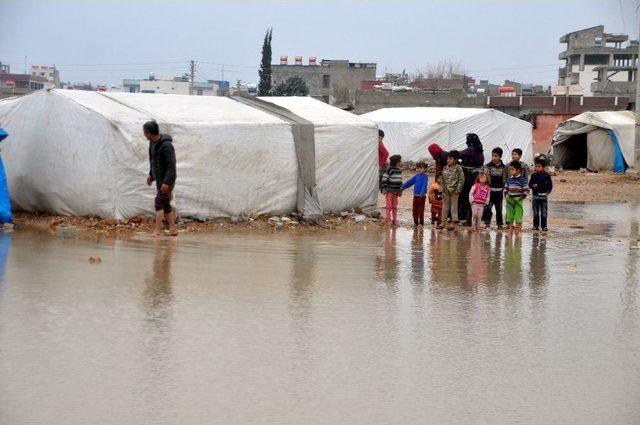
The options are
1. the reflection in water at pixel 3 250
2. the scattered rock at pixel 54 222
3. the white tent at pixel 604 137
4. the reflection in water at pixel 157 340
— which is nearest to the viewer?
the reflection in water at pixel 157 340

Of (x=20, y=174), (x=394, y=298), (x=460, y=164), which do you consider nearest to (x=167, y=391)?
(x=394, y=298)

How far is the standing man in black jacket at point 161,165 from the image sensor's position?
1193cm

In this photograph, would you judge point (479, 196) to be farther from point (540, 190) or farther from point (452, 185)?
point (540, 190)

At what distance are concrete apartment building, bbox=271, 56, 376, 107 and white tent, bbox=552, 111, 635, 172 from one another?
46910mm

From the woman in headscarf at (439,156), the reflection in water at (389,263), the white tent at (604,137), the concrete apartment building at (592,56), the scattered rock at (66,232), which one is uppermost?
the concrete apartment building at (592,56)

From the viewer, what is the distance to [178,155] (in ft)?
43.7

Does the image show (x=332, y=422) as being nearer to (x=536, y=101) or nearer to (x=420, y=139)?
(x=420, y=139)

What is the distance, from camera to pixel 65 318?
23.9ft

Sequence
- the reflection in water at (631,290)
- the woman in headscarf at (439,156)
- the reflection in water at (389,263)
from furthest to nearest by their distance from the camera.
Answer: the woman in headscarf at (439,156) → the reflection in water at (389,263) → the reflection in water at (631,290)

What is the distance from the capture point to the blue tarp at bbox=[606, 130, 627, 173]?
109ft

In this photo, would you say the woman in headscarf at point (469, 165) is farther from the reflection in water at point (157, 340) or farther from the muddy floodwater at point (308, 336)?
the reflection in water at point (157, 340)

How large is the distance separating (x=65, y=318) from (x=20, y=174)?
7269mm

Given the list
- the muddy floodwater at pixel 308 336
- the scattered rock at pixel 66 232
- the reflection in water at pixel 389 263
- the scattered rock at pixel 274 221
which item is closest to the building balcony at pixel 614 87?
the scattered rock at pixel 274 221

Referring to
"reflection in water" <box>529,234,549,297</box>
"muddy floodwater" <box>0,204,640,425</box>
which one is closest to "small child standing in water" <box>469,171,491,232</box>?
"reflection in water" <box>529,234,549,297</box>
